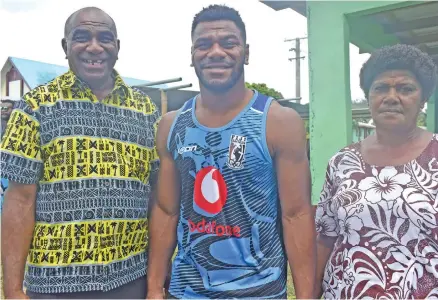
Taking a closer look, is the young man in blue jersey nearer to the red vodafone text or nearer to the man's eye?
the red vodafone text

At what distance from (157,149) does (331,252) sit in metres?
0.86

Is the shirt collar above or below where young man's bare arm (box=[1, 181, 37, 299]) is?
above

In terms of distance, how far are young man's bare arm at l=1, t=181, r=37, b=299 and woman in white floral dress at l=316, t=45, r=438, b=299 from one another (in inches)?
47.1

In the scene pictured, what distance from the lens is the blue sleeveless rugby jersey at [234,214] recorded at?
1782 millimetres

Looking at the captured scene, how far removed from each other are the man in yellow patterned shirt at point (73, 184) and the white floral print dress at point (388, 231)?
84cm

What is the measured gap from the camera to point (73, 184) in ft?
6.01

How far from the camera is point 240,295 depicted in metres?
1.77

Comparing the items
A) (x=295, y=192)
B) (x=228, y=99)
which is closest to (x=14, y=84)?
(x=228, y=99)

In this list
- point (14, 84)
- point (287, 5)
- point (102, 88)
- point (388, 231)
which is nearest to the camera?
point (388, 231)

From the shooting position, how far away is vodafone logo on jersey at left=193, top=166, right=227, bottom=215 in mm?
1803

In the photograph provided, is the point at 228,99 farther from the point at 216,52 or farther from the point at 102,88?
the point at 102,88

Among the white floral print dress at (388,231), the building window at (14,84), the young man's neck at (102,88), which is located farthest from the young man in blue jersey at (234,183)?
the building window at (14,84)

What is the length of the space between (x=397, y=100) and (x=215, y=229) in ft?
2.79

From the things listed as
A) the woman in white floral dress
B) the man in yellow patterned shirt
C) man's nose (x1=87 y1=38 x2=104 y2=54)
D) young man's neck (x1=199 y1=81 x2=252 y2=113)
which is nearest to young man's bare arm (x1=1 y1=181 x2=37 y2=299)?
the man in yellow patterned shirt
